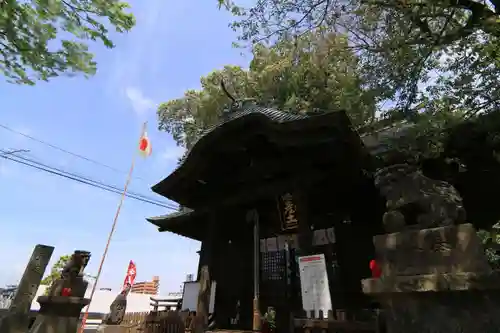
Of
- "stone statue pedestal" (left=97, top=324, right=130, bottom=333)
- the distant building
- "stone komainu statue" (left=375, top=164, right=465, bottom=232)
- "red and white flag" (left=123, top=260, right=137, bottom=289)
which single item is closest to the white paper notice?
"stone komainu statue" (left=375, top=164, right=465, bottom=232)

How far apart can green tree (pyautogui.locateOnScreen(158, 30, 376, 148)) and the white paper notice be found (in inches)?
127

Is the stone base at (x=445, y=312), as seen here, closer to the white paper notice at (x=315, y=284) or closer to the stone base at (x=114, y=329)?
the white paper notice at (x=315, y=284)

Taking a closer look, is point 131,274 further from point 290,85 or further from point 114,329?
point 290,85

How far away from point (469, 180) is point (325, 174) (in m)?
3.17

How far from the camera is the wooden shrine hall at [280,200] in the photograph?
23.1ft

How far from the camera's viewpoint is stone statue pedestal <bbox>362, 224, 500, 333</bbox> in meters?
3.32

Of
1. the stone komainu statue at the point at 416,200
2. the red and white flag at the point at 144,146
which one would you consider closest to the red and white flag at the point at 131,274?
the red and white flag at the point at 144,146

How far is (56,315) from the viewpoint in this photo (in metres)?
7.32

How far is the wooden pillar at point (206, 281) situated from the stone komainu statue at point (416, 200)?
16.1 feet

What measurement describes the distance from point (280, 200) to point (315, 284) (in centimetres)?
222

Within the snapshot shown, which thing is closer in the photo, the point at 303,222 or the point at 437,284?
the point at 437,284

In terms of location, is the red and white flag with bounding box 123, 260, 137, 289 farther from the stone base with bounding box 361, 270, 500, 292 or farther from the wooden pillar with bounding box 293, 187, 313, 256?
the stone base with bounding box 361, 270, 500, 292

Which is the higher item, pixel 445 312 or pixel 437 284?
pixel 437 284

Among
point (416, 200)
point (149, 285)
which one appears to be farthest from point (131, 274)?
point (149, 285)
